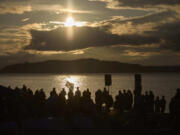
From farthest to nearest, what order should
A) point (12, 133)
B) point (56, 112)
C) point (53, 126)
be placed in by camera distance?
1. point (56, 112)
2. point (53, 126)
3. point (12, 133)

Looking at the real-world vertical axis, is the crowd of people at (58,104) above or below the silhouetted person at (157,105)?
above

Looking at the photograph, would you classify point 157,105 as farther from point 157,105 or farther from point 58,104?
point 58,104

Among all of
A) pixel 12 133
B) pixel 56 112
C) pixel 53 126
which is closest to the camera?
pixel 12 133

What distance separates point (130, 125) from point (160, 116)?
2.53 metres

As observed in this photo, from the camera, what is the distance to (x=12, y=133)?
48.8ft

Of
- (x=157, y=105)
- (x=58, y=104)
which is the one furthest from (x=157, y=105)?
(x=58, y=104)

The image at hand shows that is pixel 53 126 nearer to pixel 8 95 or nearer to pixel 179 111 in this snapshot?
pixel 8 95

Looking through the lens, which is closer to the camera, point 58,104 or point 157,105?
point 58,104

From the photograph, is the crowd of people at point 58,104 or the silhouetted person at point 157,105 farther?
the silhouetted person at point 157,105

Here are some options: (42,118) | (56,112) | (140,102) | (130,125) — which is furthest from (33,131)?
(140,102)

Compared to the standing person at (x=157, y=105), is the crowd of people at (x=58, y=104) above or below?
above

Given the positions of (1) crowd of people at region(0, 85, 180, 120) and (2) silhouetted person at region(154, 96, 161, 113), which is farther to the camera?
(2) silhouetted person at region(154, 96, 161, 113)

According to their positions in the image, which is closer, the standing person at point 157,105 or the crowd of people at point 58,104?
the crowd of people at point 58,104

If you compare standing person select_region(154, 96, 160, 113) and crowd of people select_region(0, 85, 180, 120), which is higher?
crowd of people select_region(0, 85, 180, 120)
